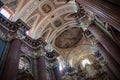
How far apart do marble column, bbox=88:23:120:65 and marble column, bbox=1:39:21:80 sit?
206 inches

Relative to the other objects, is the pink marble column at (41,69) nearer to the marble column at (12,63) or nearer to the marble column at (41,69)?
the marble column at (41,69)

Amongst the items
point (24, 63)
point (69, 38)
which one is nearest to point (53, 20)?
point (69, 38)

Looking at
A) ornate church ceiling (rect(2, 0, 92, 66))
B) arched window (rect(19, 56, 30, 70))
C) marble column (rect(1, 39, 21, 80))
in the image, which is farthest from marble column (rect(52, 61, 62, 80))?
marble column (rect(1, 39, 21, 80))

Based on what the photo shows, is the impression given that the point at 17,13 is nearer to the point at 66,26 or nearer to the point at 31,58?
the point at 31,58

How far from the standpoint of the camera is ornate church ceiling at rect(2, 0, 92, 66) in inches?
541

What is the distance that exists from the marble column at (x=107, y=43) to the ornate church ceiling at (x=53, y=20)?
2.89 feet

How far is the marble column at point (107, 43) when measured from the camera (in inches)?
308

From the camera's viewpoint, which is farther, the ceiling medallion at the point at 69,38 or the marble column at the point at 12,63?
the ceiling medallion at the point at 69,38

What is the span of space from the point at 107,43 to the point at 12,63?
5585mm

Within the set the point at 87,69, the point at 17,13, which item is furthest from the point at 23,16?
the point at 87,69

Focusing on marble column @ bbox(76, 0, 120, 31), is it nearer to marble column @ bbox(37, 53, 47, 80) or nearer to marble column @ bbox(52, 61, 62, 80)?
marble column @ bbox(37, 53, 47, 80)

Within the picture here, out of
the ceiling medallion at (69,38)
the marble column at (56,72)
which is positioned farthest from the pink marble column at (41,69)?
the ceiling medallion at (69,38)

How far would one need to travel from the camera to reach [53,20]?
698 inches

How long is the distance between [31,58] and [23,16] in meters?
4.21
